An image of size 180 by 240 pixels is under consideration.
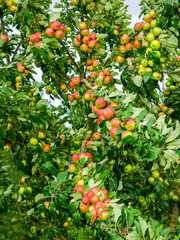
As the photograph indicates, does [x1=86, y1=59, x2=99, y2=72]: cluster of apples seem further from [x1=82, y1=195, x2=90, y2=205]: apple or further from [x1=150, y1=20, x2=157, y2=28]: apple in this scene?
[x1=82, y1=195, x2=90, y2=205]: apple

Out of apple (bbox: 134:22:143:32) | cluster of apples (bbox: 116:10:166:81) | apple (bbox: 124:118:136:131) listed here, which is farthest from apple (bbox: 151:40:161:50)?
apple (bbox: 124:118:136:131)

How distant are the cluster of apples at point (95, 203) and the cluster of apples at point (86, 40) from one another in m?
1.77

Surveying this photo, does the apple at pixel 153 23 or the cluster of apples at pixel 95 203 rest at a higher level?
the apple at pixel 153 23

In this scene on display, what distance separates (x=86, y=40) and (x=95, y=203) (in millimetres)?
1975

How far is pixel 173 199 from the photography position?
3701 mm

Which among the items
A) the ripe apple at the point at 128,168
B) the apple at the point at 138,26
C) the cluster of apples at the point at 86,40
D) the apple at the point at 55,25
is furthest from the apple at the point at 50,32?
the ripe apple at the point at 128,168

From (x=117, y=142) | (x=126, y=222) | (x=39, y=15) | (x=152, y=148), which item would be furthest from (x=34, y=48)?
(x=126, y=222)

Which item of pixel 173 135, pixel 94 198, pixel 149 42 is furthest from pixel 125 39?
pixel 94 198

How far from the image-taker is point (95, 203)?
161cm

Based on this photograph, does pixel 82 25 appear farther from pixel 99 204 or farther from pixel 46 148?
pixel 99 204

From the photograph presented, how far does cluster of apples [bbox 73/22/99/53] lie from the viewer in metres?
2.70

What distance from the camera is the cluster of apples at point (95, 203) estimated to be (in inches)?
59.2

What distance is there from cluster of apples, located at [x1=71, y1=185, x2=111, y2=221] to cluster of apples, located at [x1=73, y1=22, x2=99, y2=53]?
177 centimetres

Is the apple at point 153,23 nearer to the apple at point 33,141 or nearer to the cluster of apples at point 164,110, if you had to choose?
the cluster of apples at point 164,110
